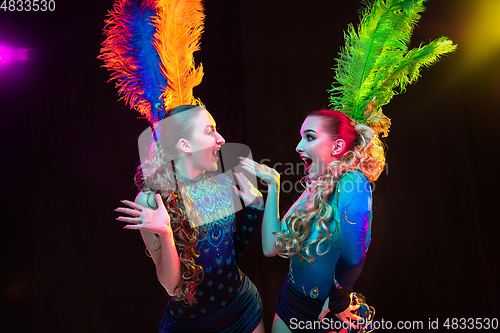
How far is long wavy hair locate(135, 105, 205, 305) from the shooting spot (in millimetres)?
1559

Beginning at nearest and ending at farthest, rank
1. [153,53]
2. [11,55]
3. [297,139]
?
[153,53], [11,55], [297,139]

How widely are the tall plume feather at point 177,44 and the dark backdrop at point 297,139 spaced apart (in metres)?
1.09

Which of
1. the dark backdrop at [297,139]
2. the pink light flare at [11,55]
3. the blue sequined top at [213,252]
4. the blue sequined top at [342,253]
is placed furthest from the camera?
the dark backdrop at [297,139]

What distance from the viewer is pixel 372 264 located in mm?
2994

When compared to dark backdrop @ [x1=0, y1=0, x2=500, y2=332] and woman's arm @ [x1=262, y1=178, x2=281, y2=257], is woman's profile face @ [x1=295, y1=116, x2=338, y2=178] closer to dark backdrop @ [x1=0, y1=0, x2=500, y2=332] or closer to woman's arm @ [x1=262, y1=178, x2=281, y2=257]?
woman's arm @ [x1=262, y1=178, x2=281, y2=257]

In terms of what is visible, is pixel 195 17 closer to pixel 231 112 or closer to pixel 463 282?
pixel 231 112

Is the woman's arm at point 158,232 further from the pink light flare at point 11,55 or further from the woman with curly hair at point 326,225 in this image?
the pink light flare at point 11,55

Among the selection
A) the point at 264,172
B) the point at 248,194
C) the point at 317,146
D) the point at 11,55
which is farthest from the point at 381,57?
the point at 11,55

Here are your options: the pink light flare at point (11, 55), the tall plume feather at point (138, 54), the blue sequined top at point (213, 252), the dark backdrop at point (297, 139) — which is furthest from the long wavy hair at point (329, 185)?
the pink light flare at point (11, 55)

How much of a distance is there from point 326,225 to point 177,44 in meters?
1.06

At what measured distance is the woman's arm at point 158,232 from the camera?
137cm

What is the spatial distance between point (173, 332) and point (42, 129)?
5.64 ft

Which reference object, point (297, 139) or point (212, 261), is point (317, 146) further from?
point (297, 139)

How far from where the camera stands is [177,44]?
1.71 metres
